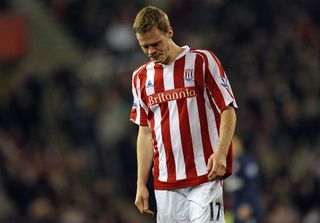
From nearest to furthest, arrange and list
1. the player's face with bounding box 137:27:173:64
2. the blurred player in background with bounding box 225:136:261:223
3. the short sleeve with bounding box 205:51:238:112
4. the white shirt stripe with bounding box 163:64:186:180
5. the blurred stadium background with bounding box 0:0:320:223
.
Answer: the player's face with bounding box 137:27:173:64 → the short sleeve with bounding box 205:51:238:112 → the white shirt stripe with bounding box 163:64:186:180 → the blurred player in background with bounding box 225:136:261:223 → the blurred stadium background with bounding box 0:0:320:223

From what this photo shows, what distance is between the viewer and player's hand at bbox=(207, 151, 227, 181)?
21.7ft

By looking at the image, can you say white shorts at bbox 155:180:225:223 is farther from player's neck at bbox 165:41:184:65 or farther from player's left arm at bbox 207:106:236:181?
player's neck at bbox 165:41:184:65

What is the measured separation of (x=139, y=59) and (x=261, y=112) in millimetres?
2115

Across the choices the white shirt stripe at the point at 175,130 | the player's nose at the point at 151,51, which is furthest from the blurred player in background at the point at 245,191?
the player's nose at the point at 151,51

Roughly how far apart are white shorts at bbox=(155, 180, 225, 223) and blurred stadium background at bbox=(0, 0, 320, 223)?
6676 millimetres

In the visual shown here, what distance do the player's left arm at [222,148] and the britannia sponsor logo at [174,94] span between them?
26cm

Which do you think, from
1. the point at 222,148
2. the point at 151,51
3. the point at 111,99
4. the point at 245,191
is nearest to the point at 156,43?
the point at 151,51

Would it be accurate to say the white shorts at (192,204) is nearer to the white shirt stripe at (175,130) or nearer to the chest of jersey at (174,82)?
the white shirt stripe at (175,130)

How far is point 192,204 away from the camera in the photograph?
6984 mm

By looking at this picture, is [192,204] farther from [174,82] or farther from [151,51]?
[151,51]

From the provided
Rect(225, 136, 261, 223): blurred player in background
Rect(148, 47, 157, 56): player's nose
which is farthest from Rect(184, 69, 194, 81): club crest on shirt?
Rect(225, 136, 261, 223): blurred player in background

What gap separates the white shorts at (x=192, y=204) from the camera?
6906 millimetres

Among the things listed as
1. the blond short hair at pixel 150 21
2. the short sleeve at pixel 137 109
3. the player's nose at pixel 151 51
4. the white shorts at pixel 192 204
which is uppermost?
the blond short hair at pixel 150 21

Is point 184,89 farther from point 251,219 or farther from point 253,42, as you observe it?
point 253,42
